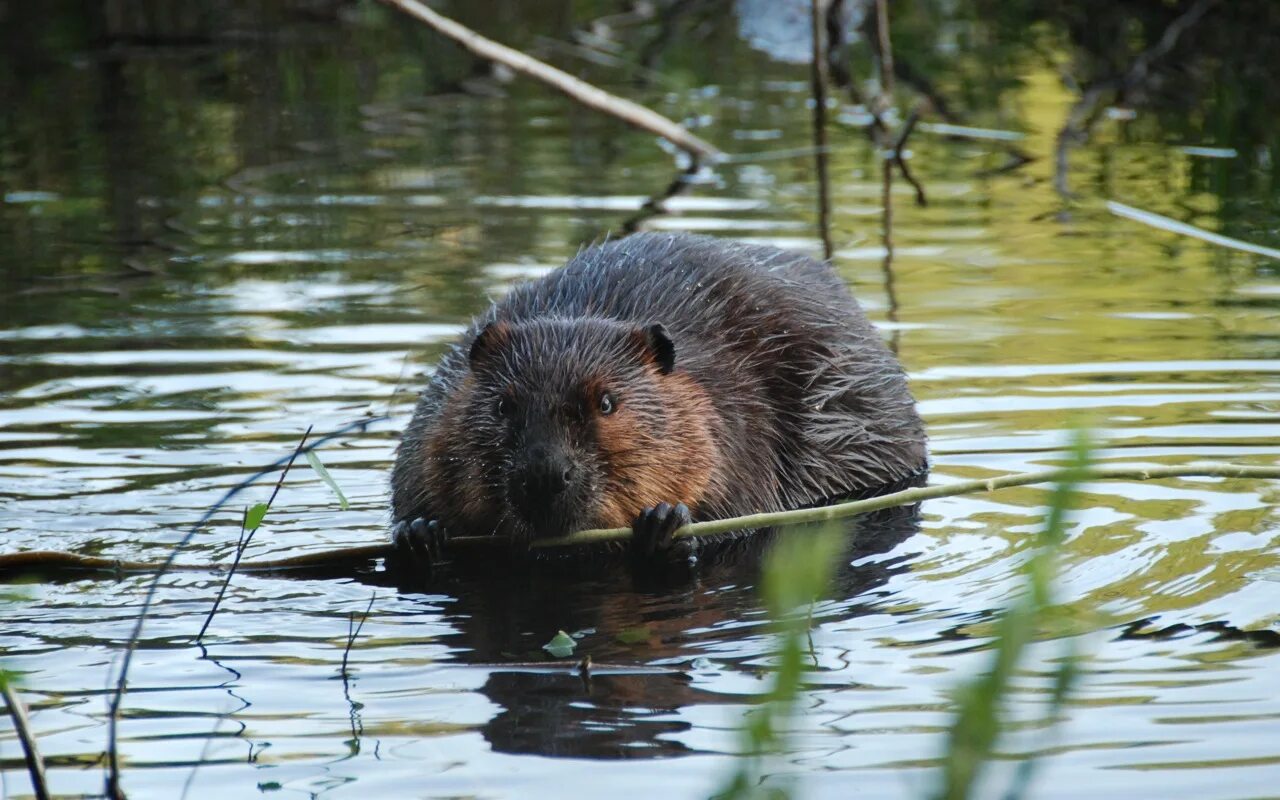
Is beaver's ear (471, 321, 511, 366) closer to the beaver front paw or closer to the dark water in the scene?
the dark water

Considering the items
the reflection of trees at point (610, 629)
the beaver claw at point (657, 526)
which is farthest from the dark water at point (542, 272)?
the beaver claw at point (657, 526)

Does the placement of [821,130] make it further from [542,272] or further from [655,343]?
[655,343]

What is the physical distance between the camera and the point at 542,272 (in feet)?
25.3

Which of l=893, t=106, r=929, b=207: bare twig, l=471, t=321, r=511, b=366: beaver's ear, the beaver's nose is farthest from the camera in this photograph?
l=893, t=106, r=929, b=207: bare twig

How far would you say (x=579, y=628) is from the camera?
4051mm

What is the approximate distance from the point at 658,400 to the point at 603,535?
452 millimetres

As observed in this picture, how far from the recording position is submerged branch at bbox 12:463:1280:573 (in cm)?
410

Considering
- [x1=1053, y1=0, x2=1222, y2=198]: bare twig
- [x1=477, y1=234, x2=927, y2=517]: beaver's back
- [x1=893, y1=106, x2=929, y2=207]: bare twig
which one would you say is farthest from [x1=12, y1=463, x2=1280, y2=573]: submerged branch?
[x1=1053, y1=0, x2=1222, y2=198]: bare twig

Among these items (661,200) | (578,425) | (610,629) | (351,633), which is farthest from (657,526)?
(661,200)

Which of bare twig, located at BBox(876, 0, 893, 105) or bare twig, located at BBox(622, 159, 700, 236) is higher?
bare twig, located at BBox(876, 0, 893, 105)

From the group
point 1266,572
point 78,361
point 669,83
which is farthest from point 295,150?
point 1266,572

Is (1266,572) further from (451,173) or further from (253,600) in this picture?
(451,173)

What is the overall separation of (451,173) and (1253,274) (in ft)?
14.5

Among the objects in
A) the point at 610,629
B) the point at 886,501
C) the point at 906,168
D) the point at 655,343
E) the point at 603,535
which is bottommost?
the point at 610,629
